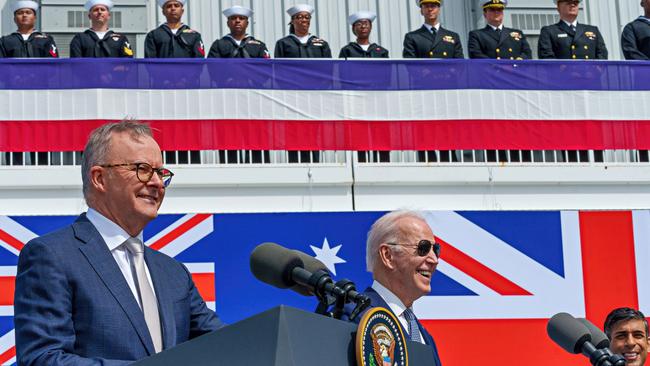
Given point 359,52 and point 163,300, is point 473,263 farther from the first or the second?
point 163,300

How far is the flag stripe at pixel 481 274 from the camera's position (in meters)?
9.15

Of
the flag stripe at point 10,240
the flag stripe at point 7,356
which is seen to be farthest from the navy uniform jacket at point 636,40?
the flag stripe at point 7,356

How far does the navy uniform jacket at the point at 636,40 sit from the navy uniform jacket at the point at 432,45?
1488mm

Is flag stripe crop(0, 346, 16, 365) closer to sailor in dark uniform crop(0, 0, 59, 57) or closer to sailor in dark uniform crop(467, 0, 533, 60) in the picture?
sailor in dark uniform crop(0, 0, 59, 57)

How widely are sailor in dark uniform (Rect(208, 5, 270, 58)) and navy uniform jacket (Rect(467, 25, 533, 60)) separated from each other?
187 cm

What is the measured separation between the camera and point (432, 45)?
1137cm

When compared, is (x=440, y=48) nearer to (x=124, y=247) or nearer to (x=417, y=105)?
(x=417, y=105)

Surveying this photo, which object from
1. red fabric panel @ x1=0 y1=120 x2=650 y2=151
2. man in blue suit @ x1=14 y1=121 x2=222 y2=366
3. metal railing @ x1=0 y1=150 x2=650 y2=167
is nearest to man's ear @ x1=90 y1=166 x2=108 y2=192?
man in blue suit @ x1=14 y1=121 x2=222 y2=366

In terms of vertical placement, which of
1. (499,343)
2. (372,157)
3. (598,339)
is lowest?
(499,343)

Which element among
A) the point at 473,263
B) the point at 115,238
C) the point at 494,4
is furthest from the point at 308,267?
the point at 494,4

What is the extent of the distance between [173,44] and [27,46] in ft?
4.07

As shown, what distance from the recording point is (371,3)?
46.1 ft

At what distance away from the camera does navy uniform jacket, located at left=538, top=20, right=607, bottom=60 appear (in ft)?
36.8

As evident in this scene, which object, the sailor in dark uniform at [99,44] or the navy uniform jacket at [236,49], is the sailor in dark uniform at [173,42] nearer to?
the navy uniform jacket at [236,49]
